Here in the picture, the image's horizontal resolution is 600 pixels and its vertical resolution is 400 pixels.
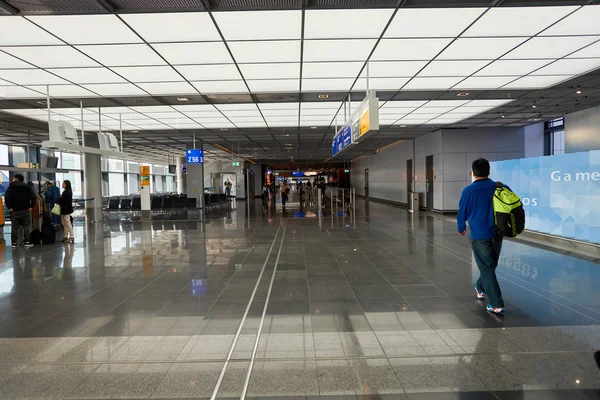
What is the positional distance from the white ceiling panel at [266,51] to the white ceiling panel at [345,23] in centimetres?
52

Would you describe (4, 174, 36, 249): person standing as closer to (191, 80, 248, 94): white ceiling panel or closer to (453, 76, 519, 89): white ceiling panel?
(191, 80, 248, 94): white ceiling panel

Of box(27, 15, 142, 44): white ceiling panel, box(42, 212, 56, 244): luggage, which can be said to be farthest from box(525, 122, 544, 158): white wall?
box(42, 212, 56, 244): luggage

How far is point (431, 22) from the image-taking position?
5.45m

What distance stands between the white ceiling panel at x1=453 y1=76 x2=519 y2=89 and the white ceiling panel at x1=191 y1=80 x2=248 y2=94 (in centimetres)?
539

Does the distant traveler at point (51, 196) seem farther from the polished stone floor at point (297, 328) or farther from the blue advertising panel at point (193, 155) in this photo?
the blue advertising panel at point (193, 155)

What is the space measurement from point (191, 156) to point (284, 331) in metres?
15.9

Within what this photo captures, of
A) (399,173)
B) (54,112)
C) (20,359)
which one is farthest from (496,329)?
(399,173)

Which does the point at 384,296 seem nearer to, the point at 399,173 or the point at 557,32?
the point at 557,32

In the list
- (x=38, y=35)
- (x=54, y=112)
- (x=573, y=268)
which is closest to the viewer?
(x=38, y=35)

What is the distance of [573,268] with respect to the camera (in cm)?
637

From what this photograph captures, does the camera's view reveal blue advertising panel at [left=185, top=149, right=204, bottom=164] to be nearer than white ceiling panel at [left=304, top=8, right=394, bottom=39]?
No

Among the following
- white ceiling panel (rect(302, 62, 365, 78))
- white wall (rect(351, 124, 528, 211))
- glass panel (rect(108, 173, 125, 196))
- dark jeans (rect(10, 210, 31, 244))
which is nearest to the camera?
white ceiling panel (rect(302, 62, 365, 78))

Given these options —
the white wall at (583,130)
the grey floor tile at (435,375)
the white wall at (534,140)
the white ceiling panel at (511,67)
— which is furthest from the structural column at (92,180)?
the white wall at (534,140)

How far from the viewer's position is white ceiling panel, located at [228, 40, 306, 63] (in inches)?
243
